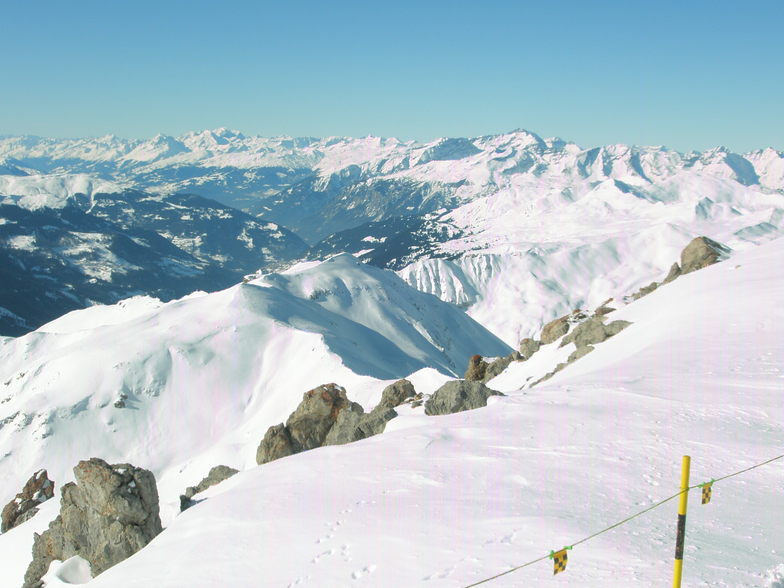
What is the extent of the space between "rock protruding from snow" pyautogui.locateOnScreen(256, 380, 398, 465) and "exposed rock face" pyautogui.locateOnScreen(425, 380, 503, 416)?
2.30 m

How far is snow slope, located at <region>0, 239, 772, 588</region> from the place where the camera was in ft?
34.8

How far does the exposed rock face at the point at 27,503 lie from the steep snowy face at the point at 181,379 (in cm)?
1341

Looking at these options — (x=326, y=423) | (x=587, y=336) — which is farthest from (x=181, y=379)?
(x=587, y=336)

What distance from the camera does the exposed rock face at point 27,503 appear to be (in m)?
41.8

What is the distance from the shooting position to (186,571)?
44.9ft

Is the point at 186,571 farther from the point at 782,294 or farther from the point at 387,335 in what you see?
the point at 387,335

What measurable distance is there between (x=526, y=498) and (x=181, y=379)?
8307 centimetres

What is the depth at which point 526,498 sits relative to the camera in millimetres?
13484

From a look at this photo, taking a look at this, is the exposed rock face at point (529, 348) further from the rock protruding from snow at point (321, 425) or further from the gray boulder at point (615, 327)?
the rock protruding from snow at point (321, 425)

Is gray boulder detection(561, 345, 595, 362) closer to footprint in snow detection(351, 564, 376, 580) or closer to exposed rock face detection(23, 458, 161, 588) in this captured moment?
exposed rock face detection(23, 458, 161, 588)

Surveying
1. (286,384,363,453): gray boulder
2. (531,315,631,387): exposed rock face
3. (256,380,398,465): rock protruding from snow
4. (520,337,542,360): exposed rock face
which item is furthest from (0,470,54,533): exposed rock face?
(520,337,542,360): exposed rock face

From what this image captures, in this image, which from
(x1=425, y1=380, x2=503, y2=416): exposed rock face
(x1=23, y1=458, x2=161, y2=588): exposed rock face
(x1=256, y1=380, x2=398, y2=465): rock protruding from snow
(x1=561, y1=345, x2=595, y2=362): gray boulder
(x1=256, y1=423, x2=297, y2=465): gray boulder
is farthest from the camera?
(x1=561, y1=345, x2=595, y2=362): gray boulder

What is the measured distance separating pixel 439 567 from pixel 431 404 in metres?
17.5

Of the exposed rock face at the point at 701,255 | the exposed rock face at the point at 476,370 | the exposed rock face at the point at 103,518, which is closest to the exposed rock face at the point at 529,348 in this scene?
the exposed rock face at the point at 476,370
